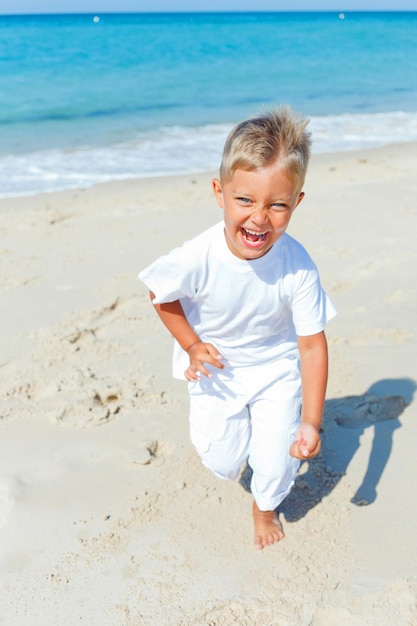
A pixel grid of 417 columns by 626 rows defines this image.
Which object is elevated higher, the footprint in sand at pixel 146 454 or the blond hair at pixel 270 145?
the blond hair at pixel 270 145

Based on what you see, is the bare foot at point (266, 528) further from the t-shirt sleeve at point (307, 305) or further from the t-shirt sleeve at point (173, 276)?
the t-shirt sleeve at point (173, 276)

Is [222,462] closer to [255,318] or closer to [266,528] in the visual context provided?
[266,528]

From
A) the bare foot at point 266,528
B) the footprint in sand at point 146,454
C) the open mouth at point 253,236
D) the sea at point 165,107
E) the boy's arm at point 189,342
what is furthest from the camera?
the sea at point 165,107

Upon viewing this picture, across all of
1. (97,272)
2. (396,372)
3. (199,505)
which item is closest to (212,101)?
(97,272)

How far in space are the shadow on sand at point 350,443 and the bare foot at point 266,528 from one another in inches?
3.8

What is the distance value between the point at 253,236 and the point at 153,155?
654cm

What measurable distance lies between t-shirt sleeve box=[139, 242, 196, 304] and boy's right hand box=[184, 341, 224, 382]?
6.5 inches

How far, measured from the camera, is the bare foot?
2127 mm

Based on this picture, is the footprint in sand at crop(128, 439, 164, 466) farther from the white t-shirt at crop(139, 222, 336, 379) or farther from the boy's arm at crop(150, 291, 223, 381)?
the white t-shirt at crop(139, 222, 336, 379)

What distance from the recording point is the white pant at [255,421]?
6.88 ft

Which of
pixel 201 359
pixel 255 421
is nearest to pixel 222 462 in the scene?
pixel 255 421

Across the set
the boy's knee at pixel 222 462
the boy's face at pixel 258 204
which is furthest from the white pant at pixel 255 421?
the boy's face at pixel 258 204

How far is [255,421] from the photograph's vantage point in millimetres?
2156

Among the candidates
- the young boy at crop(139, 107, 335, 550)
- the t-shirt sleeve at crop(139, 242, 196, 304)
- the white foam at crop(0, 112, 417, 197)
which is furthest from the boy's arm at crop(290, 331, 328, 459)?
the white foam at crop(0, 112, 417, 197)
